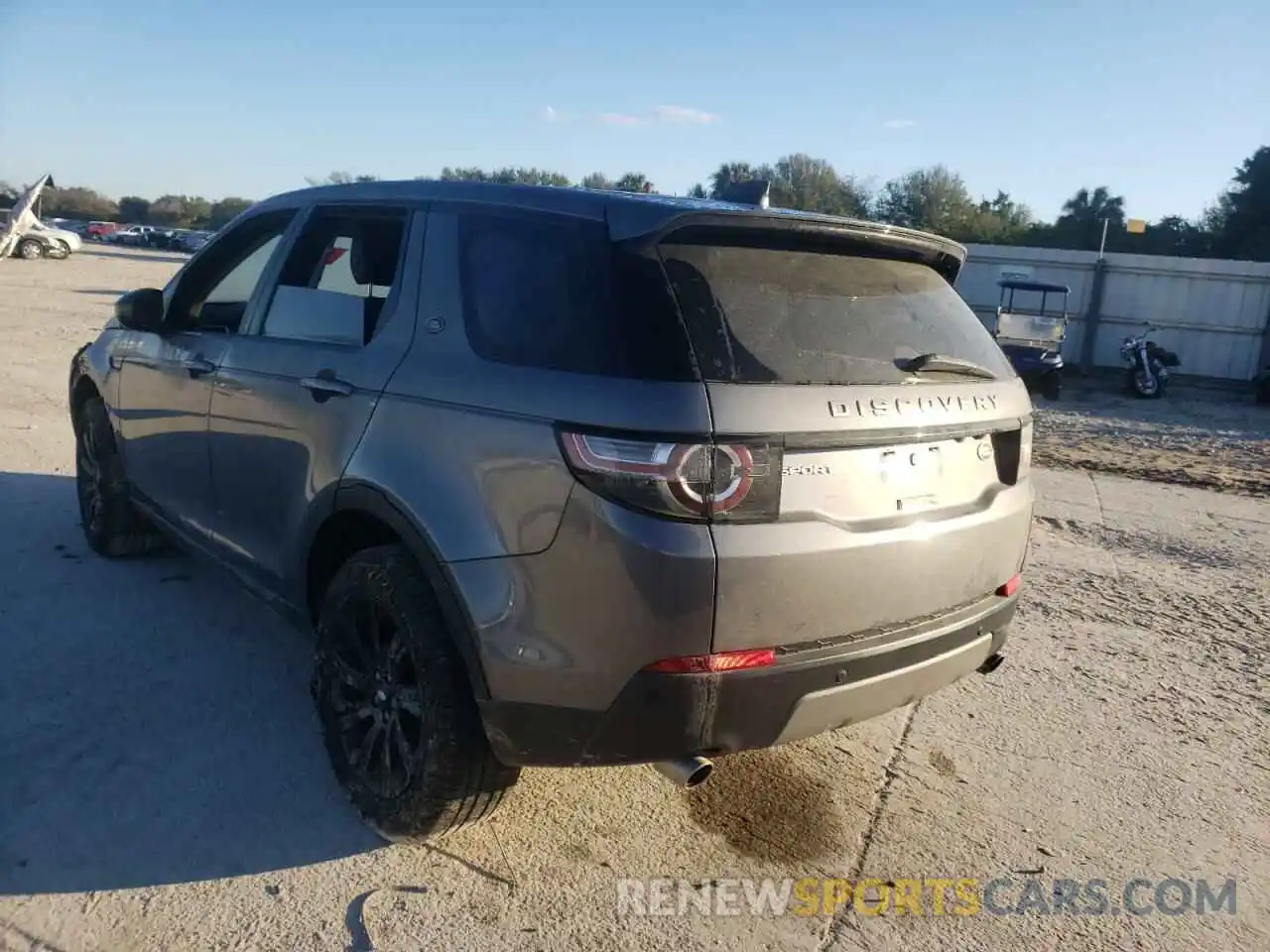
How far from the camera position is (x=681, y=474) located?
7.57 feet

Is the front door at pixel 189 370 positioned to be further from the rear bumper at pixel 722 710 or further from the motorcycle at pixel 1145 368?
the motorcycle at pixel 1145 368

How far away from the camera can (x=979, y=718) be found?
3.93 meters

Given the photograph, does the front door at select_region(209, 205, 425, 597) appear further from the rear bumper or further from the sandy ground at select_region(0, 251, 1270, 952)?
the rear bumper

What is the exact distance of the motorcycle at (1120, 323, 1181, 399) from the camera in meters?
17.4

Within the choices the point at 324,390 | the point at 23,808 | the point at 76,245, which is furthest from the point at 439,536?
the point at 76,245

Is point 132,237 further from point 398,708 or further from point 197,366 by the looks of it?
point 398,708

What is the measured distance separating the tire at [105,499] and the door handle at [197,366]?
1.09 metres

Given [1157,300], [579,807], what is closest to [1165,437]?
[1157,300]

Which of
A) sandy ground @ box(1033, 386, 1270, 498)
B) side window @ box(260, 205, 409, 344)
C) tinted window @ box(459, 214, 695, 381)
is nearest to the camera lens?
tinted window @ box(459, 214, 695, 381)

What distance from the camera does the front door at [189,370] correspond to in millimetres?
3959

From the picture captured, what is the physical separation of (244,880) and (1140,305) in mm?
20930

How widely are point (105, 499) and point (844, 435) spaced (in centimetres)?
412

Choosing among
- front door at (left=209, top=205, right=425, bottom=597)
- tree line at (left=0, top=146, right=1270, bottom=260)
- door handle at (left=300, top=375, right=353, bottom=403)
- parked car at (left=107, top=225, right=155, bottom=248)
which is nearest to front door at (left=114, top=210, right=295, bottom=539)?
front door at (left=209, top=205, right=425, bottom=597)

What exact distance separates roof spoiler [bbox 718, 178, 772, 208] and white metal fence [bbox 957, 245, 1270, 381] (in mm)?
16321
